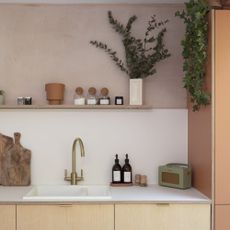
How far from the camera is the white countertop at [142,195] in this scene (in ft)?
7.79

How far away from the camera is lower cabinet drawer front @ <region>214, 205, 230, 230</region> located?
2.36 meters

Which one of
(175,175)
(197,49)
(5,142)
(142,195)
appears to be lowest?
(142,195)

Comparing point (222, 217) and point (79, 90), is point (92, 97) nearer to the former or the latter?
point (79, 90)

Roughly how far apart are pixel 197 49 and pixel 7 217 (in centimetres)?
173

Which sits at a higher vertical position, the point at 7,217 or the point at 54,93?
the point at 54,93

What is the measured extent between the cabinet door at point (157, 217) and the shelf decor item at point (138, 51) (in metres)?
0.88

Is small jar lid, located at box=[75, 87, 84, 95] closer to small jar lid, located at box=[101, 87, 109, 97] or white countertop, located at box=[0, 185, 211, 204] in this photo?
small jar lid, located at box=[101, 87, 109, 97]

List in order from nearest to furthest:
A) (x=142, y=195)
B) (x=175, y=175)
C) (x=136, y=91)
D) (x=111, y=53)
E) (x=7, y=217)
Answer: (x=7, y=217), (x=142, y=195), (x=175, y=175), (x=136, y=91), (x=111, y=53)

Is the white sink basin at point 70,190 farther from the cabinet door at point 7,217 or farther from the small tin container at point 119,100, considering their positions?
the small tin container at point 119,100

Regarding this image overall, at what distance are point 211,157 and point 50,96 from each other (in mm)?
1350

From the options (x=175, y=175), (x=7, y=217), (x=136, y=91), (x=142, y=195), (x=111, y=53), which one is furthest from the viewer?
(x=111, y=53)

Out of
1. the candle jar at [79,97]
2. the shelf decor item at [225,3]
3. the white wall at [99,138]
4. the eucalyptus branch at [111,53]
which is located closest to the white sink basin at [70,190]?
the white wall at [99,138]

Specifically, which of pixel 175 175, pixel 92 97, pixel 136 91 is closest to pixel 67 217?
pixel 175 175

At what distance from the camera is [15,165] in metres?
2.93
